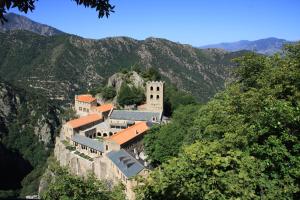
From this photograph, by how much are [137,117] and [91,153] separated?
16.0m

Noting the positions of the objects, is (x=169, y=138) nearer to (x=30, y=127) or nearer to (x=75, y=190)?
(x=75, y=190)

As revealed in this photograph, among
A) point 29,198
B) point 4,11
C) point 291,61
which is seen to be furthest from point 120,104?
point 4,11

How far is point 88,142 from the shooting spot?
68562 millimetres

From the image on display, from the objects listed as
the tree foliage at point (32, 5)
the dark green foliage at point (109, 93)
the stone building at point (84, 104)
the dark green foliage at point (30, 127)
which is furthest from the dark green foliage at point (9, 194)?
the tree foliage at point (32, 5)

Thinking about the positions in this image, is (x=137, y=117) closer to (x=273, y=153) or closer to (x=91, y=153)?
(x=91, y=153)

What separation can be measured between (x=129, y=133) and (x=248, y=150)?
4453 centimetres

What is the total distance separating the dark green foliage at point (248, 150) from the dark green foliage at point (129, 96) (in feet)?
169

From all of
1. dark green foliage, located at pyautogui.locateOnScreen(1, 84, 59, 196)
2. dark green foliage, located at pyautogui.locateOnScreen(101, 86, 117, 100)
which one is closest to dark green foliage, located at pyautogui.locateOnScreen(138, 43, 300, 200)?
dark green foliage, located at pyautogui.locateOnScreen(101, 86, 117, 100)

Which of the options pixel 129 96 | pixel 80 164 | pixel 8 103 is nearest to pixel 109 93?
pixel 129 96

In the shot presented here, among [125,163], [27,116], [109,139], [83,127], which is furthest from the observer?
[27,116]

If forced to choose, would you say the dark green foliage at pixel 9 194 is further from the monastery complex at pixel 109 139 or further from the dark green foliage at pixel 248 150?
the dark green foliage at pixel 248 150

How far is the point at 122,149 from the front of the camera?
60.7 m

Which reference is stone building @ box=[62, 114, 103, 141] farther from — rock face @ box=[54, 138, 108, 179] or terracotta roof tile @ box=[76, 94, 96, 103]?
terracotta roof tile @ box=[76, 94, 96, 103]

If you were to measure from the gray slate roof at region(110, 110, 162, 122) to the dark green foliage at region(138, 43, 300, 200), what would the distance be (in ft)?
131
